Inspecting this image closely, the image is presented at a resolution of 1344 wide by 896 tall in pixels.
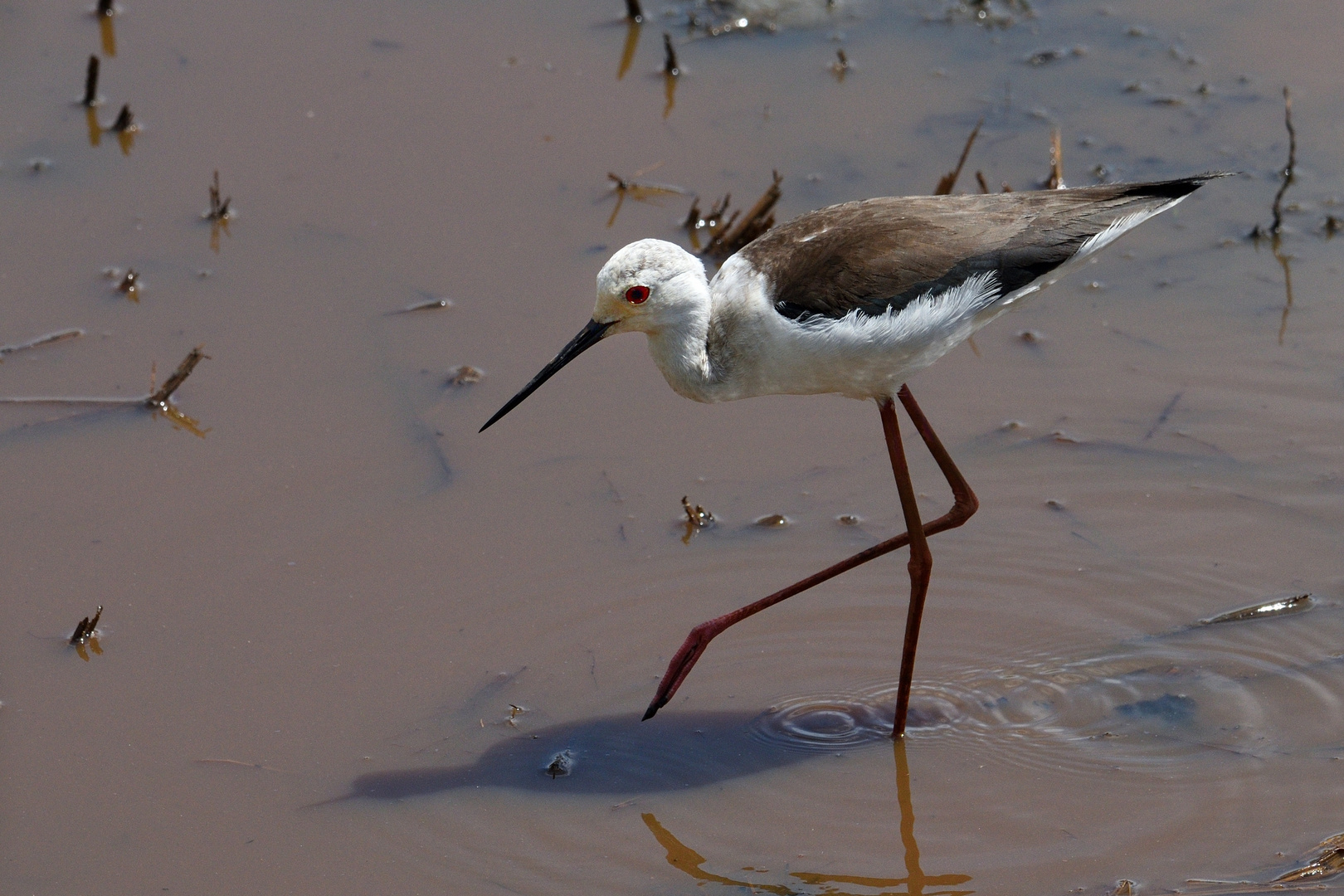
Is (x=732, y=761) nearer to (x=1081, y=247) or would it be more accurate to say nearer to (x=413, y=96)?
(x=1081, y=247)

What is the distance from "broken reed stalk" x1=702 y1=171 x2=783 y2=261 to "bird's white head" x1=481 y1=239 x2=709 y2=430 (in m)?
1.94

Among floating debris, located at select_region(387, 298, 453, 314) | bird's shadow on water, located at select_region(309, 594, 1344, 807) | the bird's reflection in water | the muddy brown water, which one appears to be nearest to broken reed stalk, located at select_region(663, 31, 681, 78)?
the muddy brown water

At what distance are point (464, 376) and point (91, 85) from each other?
260 centimetres

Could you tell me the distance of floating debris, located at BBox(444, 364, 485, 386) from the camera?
222 inches

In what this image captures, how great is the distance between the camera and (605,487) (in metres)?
5.27

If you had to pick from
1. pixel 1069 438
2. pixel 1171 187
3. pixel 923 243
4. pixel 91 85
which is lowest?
pixel 1069 438

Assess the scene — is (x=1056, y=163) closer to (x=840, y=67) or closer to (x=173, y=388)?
(x=840, y=67)

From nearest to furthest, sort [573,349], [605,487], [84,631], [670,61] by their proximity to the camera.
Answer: [573,349], [84,631], [605,487], [670,61]

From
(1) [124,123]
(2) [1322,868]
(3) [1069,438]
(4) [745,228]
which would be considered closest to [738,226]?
(4) [745,228]

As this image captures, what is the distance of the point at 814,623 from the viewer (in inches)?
193

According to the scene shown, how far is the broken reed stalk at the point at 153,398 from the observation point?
5.39 meters

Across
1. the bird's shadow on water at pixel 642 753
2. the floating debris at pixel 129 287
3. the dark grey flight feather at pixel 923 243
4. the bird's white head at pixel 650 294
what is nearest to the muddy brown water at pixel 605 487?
the bird's shadow on water at pixel 642 753

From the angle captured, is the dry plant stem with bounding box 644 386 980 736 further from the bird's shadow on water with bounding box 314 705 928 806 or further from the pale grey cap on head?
the pale grey cap on head

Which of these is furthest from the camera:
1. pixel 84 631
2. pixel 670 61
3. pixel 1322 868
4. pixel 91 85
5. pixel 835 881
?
pixel 670 61
